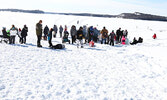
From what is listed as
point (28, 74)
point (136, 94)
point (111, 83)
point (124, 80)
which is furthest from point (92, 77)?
point (28, 74)

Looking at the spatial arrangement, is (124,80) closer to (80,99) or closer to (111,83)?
(111,83)

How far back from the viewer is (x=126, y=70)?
8.08m

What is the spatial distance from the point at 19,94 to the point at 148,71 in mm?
5839

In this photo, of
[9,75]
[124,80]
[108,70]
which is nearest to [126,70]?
[108,70]

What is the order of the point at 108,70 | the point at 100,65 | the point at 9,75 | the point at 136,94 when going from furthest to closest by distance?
the point at 100,65
the point at 108,70
the point at 9,75
the point at 136,94

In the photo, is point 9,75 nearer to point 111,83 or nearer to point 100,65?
point 111,83

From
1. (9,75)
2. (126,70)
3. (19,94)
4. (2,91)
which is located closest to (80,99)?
(19,94)

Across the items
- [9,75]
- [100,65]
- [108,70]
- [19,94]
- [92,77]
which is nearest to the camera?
[19,94]

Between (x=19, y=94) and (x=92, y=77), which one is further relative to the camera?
(x=92, y=77)

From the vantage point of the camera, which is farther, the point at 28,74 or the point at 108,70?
the point at 108,70

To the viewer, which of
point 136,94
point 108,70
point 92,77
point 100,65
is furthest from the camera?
point 100,65

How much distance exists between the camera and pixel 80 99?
4.83m

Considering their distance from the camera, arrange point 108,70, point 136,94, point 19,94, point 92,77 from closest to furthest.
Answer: point 19,94 < point 136,94 < point 92,77 < point 108,70

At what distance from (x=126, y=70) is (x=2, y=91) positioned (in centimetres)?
530
